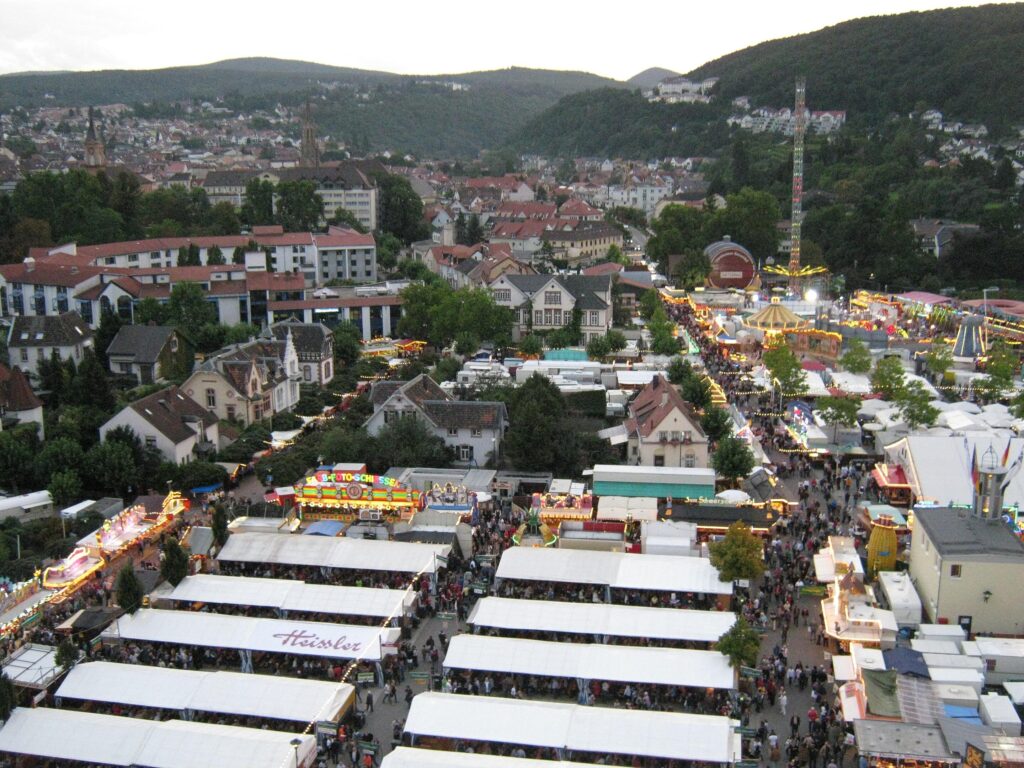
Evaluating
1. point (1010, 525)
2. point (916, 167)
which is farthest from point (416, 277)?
point (916, 167)

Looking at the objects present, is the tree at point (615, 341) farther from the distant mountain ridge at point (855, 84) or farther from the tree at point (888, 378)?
the distant mountain ridge at point (855, 84)

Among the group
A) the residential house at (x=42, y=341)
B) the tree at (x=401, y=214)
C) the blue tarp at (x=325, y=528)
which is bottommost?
the blue tarp at (x=325, y=528)

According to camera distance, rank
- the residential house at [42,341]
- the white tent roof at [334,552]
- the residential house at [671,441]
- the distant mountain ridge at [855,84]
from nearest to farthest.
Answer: the white tent roof at [334,552] < the residential house at [671,441] < the residential house at [42,341] < the distant mountain ridge at [855,84]

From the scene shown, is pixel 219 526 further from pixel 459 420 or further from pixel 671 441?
pixel 671 441

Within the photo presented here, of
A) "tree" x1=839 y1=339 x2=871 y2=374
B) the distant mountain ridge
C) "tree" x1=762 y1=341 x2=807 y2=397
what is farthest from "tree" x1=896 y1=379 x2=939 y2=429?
the distant mountain ridge

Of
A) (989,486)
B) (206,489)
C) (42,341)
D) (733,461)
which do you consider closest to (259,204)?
(42,341)

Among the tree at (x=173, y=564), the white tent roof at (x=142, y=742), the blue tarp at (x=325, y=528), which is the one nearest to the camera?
the white tent roof at (x=142, y=742)

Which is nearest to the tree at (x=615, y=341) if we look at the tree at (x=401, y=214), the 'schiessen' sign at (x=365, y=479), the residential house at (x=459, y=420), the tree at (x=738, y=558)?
the residential house at (x=459, y=420)

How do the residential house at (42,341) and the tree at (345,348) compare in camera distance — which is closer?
the residential house at (42,341)

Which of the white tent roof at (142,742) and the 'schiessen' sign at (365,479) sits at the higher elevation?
the 'schiessen' sign at (365,479)
